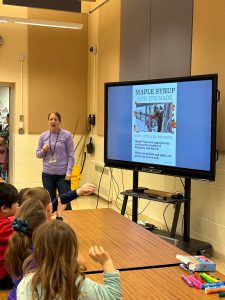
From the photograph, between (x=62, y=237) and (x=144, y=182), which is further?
(x=144, y=182)

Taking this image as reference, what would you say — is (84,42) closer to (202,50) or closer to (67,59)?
(67,59)

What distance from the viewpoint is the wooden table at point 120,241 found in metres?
2.20

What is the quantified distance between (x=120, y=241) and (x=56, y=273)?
115cm

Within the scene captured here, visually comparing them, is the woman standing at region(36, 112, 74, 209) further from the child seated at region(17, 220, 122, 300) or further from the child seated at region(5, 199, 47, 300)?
the child seated at region(17, 220, 122, 300)

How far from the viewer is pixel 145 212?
5715mm

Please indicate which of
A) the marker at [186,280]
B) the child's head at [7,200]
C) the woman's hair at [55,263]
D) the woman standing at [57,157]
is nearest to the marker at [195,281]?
the marker at [186,280]

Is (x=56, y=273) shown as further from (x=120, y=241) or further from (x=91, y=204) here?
(x=91, y=204)

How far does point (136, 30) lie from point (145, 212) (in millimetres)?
2458

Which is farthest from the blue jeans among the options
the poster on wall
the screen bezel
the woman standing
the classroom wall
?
the poster on wall

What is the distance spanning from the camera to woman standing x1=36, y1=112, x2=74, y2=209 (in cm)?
525

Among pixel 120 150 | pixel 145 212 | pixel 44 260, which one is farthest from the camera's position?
pixel 145 212

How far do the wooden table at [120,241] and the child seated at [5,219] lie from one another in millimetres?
416

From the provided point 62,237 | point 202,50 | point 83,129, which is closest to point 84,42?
point 83,129

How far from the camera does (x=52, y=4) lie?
5695 mm
